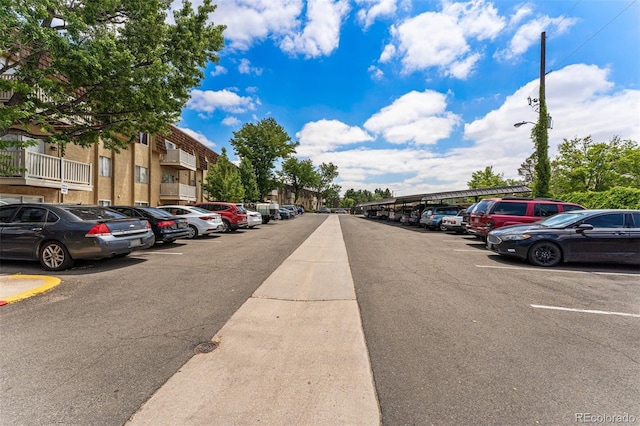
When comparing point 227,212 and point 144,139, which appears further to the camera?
point 144,139

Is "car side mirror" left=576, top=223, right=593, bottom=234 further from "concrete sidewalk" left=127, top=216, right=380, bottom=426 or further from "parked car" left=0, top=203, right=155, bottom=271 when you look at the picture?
"parked car" left=0, top=203, right=155, bottom=271

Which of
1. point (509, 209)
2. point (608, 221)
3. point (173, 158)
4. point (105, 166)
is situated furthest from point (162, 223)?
point (173, 158)

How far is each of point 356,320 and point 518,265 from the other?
6.30m

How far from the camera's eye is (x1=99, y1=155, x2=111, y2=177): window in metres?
17.7

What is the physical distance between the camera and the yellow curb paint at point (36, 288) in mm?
4603

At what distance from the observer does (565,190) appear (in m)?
28.6

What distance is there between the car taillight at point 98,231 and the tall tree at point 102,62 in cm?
397

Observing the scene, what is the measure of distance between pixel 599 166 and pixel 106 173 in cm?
3982

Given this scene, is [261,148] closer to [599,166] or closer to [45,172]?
[45,172]

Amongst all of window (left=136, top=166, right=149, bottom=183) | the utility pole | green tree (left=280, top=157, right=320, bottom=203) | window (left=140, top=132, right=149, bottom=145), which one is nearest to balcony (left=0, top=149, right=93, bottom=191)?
window (left=136, top=166, right=149, bottom=183)

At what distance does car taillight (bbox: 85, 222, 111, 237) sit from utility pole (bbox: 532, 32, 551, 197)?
851 inches

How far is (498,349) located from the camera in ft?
10.7

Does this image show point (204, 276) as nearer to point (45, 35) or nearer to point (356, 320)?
point (356, 320)

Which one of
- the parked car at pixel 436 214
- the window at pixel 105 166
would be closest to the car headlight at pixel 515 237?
Result: the parked car at pixel 436 214
